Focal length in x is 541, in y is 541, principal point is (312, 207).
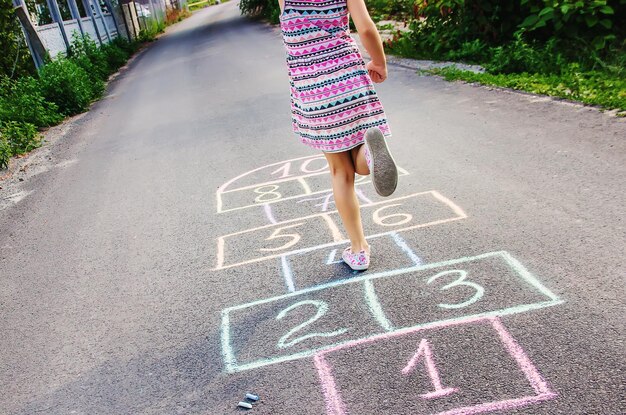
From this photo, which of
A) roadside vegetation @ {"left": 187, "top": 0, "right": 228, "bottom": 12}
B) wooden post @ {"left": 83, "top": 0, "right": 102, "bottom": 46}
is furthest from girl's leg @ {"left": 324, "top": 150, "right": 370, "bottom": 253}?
roadside vegetation @ {"left": 187, "top": 0, "right": 228, "bottom": 12}

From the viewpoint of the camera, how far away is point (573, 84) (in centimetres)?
661

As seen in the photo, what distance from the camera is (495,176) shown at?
14.8ft

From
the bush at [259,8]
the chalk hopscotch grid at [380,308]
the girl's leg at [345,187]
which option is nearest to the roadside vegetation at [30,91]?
the chalk hopscotch grid at [380,308]

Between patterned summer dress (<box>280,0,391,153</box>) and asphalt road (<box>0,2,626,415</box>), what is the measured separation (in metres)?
0.90

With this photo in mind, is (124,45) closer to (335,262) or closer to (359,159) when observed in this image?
(335,262)

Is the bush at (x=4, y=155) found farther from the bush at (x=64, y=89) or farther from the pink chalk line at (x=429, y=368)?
the pink chalk line at (x=429, y=368)

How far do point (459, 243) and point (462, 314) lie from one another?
827 mm

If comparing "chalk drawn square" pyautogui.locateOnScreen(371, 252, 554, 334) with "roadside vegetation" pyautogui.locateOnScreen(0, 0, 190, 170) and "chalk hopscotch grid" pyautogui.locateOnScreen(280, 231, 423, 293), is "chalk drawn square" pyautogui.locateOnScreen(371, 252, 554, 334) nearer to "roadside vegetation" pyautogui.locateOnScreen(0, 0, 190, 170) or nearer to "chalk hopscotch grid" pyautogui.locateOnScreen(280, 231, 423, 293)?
"chalk hopscotch grid" pyautogui.locateOnScreen(280, 231, 423, 293)

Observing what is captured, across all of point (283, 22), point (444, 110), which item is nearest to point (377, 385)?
point (283, 22)

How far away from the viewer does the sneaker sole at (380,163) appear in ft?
9.36

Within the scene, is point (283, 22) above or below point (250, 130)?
above

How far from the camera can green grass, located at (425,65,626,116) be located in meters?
5.87

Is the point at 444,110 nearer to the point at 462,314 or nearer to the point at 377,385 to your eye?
the point at 462,314

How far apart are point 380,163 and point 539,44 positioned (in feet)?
22.5
